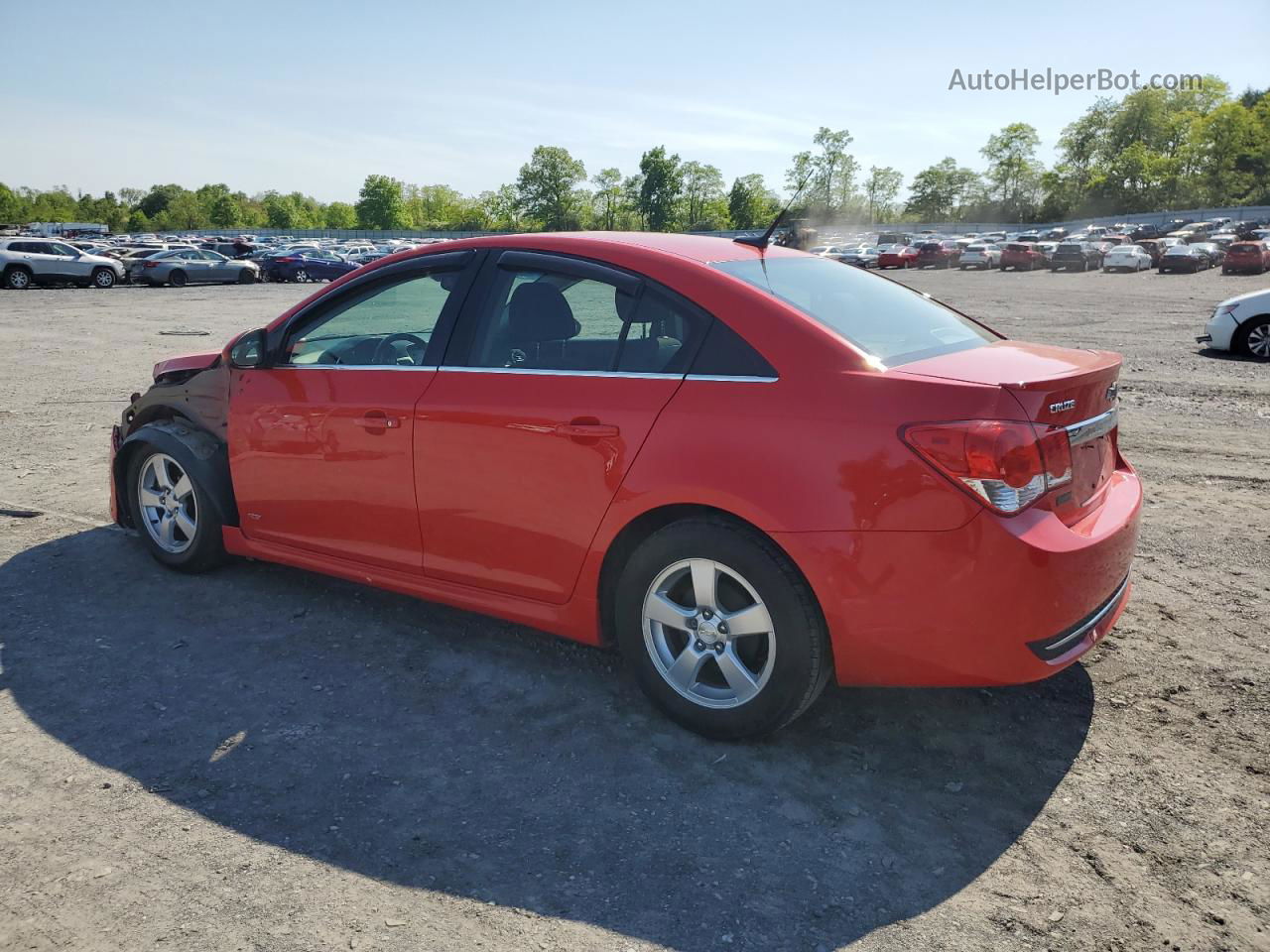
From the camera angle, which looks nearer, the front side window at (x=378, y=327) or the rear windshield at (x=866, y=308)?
the rear windshield at (x=866, y=308)

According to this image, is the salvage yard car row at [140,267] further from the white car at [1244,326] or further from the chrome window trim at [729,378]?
the chrome window trim at [729,378]

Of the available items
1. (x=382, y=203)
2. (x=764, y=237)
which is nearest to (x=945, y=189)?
(x=382, y=203)

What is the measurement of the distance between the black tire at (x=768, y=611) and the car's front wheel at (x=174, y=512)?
2.53 meters

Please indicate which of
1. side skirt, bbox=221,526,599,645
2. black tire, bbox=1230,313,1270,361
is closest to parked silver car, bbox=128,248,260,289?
black tire, bbox=1230,313,1270,361

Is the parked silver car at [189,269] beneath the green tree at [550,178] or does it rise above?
beneath

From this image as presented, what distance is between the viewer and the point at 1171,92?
146 meters

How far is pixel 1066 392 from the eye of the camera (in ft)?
10.1

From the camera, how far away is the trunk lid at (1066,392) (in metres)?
3.00

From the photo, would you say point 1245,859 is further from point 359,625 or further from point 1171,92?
point 1171,92

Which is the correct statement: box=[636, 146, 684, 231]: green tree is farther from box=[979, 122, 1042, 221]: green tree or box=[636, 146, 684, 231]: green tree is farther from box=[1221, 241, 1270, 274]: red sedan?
box=[1221, 241, 1270, 274]: red sedan

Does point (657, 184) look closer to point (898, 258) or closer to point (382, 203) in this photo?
point (382, 203)

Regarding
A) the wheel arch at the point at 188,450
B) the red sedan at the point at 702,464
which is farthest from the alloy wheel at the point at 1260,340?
the wheel arch at the point at 188,450

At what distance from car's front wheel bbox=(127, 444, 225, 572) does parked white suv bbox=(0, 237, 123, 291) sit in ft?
114

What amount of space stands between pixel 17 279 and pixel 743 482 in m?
38.3
